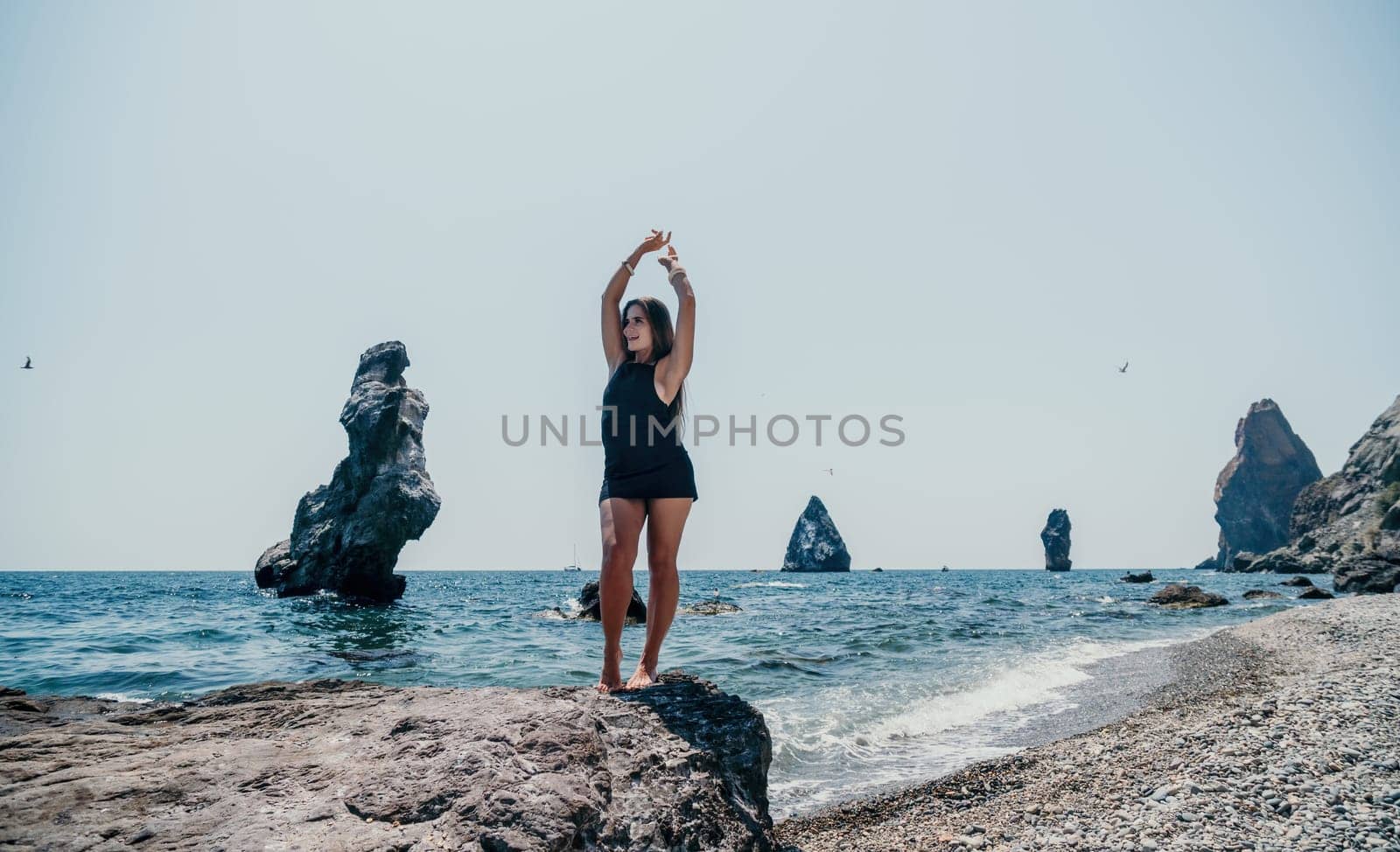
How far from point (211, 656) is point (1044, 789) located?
1494 centimetres

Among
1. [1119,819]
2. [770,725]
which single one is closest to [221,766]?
[1119,819]

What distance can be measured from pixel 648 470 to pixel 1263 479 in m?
139

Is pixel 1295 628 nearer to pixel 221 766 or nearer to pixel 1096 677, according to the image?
pixel 1096 677

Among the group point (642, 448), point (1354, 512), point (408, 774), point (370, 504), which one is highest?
point (1354, 512)

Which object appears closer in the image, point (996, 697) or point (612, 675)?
point (612, 675)

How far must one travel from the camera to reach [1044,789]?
5691 millimetres

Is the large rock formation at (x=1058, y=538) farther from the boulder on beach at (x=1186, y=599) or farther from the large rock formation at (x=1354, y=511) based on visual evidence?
the boulder on beach at (x=1186, y=599)

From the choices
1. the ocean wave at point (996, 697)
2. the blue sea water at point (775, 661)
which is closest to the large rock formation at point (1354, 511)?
the blue sea water at point (775, 661)

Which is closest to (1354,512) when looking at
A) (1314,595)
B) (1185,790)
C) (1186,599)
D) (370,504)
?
(1314,595)

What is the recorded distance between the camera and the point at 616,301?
4.87 meters

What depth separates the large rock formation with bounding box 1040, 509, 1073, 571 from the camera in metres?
118

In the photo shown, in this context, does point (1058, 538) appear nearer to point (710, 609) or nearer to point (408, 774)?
point (710, 609)

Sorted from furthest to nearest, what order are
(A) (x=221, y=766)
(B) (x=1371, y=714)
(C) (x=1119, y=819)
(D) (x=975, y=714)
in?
(D) (x=975, y=714)
(B) (x=1371, y=714)
(C) (x=1119, y=819)
(A) (x=221, y=766)

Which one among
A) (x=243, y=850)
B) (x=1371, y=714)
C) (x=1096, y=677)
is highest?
(x=243, y=850)
